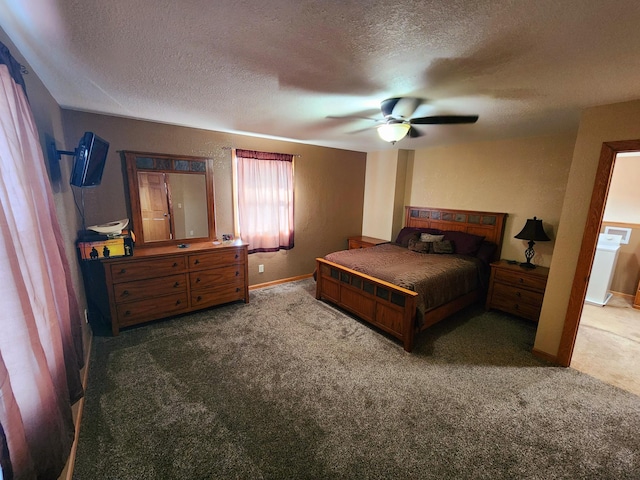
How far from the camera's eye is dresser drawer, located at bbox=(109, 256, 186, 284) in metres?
2.73

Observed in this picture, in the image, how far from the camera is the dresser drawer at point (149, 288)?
2783mm

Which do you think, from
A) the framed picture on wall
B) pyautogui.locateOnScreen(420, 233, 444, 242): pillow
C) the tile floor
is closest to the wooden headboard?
pyautogui.locateOnScreen(420, 233, 444, 242): pillow

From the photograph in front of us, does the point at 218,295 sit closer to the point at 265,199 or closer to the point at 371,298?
the point at 265,199

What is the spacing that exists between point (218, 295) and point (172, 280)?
0.59m

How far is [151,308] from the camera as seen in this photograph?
9.76 ft

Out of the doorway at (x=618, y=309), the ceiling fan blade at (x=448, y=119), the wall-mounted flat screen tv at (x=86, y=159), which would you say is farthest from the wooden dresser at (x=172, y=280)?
the doorway at (x=618, y=309)

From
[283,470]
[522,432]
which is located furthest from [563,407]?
[283,470]

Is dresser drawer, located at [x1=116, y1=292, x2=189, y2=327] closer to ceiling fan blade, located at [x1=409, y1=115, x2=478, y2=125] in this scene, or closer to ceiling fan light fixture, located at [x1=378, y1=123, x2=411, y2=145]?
ceiling fan light fixture, located at [x1=378, y1=123, x2=411, y2=145]

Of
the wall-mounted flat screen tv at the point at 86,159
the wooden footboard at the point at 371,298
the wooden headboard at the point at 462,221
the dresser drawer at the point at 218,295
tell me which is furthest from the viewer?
the wooden headboard at the point at 462,221

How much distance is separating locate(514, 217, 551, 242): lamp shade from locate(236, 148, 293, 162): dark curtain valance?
3402 millimetres

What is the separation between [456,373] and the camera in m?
2.37

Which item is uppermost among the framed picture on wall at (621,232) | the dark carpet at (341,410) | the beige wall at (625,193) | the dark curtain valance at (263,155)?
the dark curtain valance at (263,155)

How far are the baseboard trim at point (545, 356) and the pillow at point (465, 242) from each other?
59.1 inches

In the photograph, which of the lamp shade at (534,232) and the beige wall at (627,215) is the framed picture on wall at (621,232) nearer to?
the beige wall at (627,215)
